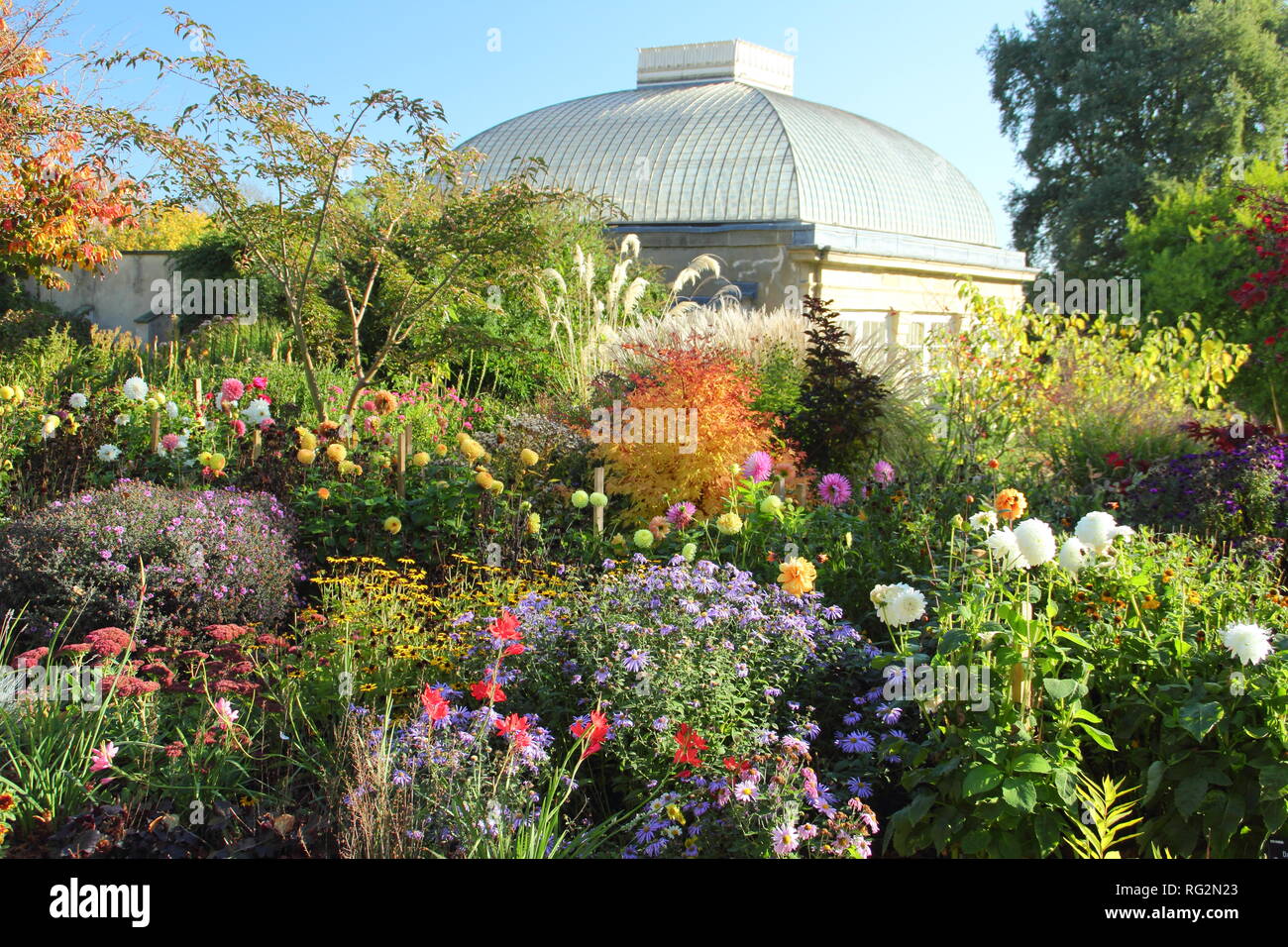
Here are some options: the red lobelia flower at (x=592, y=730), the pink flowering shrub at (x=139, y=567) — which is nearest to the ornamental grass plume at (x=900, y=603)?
the red lobelia flower at (x=592, y=730)

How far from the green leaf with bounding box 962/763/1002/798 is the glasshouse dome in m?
12.1

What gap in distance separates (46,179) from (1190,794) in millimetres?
10047

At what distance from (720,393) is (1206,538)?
2.85 meters

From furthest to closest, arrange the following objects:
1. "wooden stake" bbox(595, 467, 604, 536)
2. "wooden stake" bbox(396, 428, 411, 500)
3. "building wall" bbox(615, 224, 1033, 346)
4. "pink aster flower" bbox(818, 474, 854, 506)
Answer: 1. "building wall" bbox(615, 224, 1033, 346)
2. "wooden stake" bbox(396, 428, 411, 500)
3. "pink aster flower" bbox(818, 474, 854, 506)
4. "wooden stake" bbox(595, 467, 604, 536)

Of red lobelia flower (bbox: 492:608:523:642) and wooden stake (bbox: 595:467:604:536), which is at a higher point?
wooden stake (bbox: 595:467:604:536)

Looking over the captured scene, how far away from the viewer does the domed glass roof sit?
62.3 ft

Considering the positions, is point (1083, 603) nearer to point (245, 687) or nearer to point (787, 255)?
point (245, 687)

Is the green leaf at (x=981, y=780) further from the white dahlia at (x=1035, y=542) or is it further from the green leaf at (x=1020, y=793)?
the white dahlia at (x=1035, y=542)

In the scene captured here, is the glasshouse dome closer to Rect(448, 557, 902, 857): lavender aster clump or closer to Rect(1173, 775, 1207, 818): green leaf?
Rect(448, 557, 902, 857): lavender aster clump

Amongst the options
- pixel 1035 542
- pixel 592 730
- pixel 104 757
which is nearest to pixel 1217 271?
pixel 1035 542

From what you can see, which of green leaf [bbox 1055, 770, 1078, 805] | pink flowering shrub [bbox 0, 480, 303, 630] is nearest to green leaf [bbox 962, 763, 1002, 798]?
green leaf [bbox 1055, 770, 1078, 805]

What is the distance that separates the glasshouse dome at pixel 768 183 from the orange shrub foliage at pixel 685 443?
27.5 feet

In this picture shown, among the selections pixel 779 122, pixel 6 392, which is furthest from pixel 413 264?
pixel 779 122

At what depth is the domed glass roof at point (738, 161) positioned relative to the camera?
62.3ft
